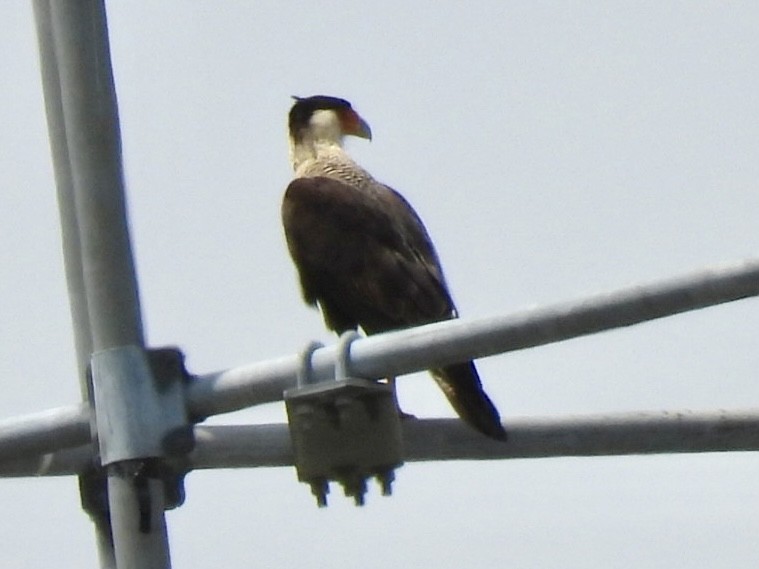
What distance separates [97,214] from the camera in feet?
15.7

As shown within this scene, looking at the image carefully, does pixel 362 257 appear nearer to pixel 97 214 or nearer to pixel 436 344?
pixel 97 214

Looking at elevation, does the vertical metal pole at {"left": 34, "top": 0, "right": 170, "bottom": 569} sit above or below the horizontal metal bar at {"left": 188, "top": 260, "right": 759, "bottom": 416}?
above

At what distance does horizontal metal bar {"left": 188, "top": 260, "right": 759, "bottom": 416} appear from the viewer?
421 centimetres

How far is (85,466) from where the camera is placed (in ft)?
17.1

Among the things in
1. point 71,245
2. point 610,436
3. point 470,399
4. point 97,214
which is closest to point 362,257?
point 470,399

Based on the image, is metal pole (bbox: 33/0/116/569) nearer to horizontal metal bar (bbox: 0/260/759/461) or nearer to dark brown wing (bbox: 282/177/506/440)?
horizontal metal bar (bbox: 0/260/759/461)

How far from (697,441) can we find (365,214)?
3.77 m

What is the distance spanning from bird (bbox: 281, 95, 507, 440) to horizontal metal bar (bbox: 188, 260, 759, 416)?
9.43 ft

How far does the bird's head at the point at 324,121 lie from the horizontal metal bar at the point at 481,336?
5414 millimetres

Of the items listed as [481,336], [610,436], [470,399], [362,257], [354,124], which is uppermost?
[354,124]

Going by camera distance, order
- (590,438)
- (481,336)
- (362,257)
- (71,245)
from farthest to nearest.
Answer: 1. (362,257)
2. (590,438)
3. (71,245)
4. (481,336)

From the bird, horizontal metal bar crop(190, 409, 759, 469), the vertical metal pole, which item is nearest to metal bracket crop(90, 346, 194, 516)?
the vertical metal pole

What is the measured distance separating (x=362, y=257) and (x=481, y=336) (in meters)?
4.03

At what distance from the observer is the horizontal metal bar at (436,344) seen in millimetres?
4223
